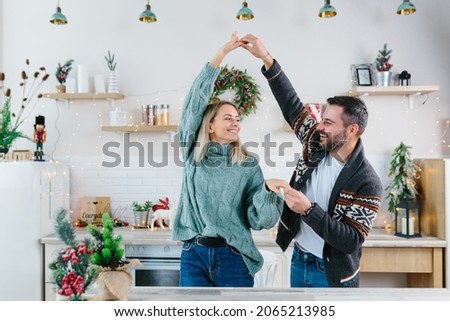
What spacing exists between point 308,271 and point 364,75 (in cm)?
261

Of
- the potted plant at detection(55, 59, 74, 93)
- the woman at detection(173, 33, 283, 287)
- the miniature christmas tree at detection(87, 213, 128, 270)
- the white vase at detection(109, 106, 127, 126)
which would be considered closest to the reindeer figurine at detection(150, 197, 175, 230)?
the white vase at detection(109, 106, 127, 126)

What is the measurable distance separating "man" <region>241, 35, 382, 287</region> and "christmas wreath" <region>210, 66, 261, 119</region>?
1.99 m

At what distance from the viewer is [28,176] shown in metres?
3.76

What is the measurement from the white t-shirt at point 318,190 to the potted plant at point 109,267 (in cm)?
88

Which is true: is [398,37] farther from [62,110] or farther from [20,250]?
[20,250]

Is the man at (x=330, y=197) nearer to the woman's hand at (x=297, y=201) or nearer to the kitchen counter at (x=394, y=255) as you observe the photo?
the woman's hand at (x=297, y=201)

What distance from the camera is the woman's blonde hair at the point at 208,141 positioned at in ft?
7.35

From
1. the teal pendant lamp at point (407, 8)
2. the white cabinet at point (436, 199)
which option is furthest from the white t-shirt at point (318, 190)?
the teal pendant lamp at point (407, 8)

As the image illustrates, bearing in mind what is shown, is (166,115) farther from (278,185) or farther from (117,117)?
(278,185)

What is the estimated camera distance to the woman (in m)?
2.15

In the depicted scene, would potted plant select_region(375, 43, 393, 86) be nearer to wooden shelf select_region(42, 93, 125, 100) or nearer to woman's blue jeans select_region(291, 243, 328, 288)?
wooden shelf select_region(42, 93, 125, 100)

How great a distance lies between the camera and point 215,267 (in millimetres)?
2160

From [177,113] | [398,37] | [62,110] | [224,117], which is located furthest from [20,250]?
[398,37]

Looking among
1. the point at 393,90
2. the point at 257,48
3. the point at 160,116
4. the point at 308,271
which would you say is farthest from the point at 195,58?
the point at 308,271
